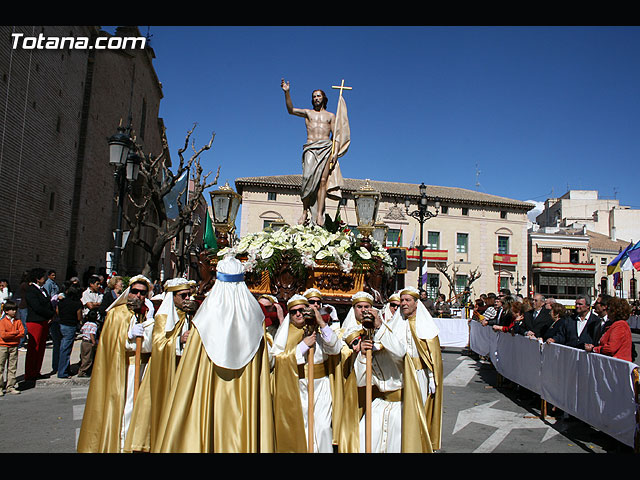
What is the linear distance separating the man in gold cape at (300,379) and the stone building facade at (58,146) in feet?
44.2

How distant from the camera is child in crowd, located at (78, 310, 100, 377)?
8.95 m

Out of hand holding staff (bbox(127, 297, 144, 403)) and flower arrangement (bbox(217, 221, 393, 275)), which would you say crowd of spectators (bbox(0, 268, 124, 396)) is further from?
hand holding staff (bbox(127, 297, 144, 403))

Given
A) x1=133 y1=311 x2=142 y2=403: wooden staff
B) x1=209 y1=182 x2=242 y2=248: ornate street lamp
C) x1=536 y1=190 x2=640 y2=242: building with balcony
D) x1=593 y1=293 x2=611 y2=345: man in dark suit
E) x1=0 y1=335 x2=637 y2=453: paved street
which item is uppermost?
x1=536 y1=190 x2=640 y2=242: building with balcony

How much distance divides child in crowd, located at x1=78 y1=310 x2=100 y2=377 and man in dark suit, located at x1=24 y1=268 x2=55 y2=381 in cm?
67

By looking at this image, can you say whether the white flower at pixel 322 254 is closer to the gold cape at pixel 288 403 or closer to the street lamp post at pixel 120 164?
the gold cape at pixel 288 403

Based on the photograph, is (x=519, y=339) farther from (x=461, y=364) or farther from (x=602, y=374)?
(x=461, y=364)

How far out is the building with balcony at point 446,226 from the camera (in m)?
46.7

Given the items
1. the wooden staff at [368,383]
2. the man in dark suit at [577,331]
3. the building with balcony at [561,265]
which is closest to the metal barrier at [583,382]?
the man in dark suit at [577,331]

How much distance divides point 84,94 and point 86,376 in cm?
1897

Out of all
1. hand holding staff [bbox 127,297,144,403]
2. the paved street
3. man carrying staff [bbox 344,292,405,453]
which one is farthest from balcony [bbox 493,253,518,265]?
hand holding staff [bbox 127,297,144,403]

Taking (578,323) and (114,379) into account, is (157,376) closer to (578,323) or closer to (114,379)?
(114,379)

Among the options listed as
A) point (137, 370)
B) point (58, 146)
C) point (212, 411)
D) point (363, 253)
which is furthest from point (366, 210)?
point (58, 146)
